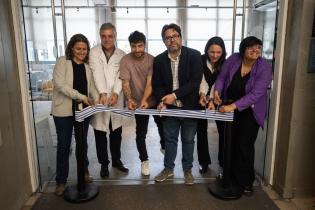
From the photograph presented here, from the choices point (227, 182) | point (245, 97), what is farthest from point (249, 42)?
point (227, 182)

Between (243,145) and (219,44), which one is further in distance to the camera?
(219,44)

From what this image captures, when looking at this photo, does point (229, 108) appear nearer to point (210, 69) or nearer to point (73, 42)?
point (210, 69)

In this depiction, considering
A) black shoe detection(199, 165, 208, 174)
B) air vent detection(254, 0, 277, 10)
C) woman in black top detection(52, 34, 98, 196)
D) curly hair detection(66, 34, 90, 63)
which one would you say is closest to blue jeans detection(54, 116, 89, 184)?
woman in black top detection(52, 34, 98, 196)

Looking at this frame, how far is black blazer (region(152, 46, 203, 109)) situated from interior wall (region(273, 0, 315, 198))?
0.77 meters

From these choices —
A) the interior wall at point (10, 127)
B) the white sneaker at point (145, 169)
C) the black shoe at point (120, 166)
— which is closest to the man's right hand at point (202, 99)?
the white sneaker at point (145, 169)

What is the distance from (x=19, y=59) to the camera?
230 centimetres

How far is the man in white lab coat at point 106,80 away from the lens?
97.8 inches

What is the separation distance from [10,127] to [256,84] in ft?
6.78

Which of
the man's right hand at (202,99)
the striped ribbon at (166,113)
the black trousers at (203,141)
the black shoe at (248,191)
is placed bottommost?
the black shoe at (248,191)

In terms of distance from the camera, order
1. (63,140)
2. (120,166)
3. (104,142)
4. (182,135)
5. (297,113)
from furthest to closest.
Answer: (120,166)
(104,142)
(182,135)
(63,140)
(297,113)

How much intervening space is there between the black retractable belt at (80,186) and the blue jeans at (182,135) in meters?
0.80

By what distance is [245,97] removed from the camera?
2.24 m

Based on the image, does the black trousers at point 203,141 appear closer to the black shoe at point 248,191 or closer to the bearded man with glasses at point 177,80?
the bearded man with glasses at point 177,80

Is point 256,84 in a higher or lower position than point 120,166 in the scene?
higher
